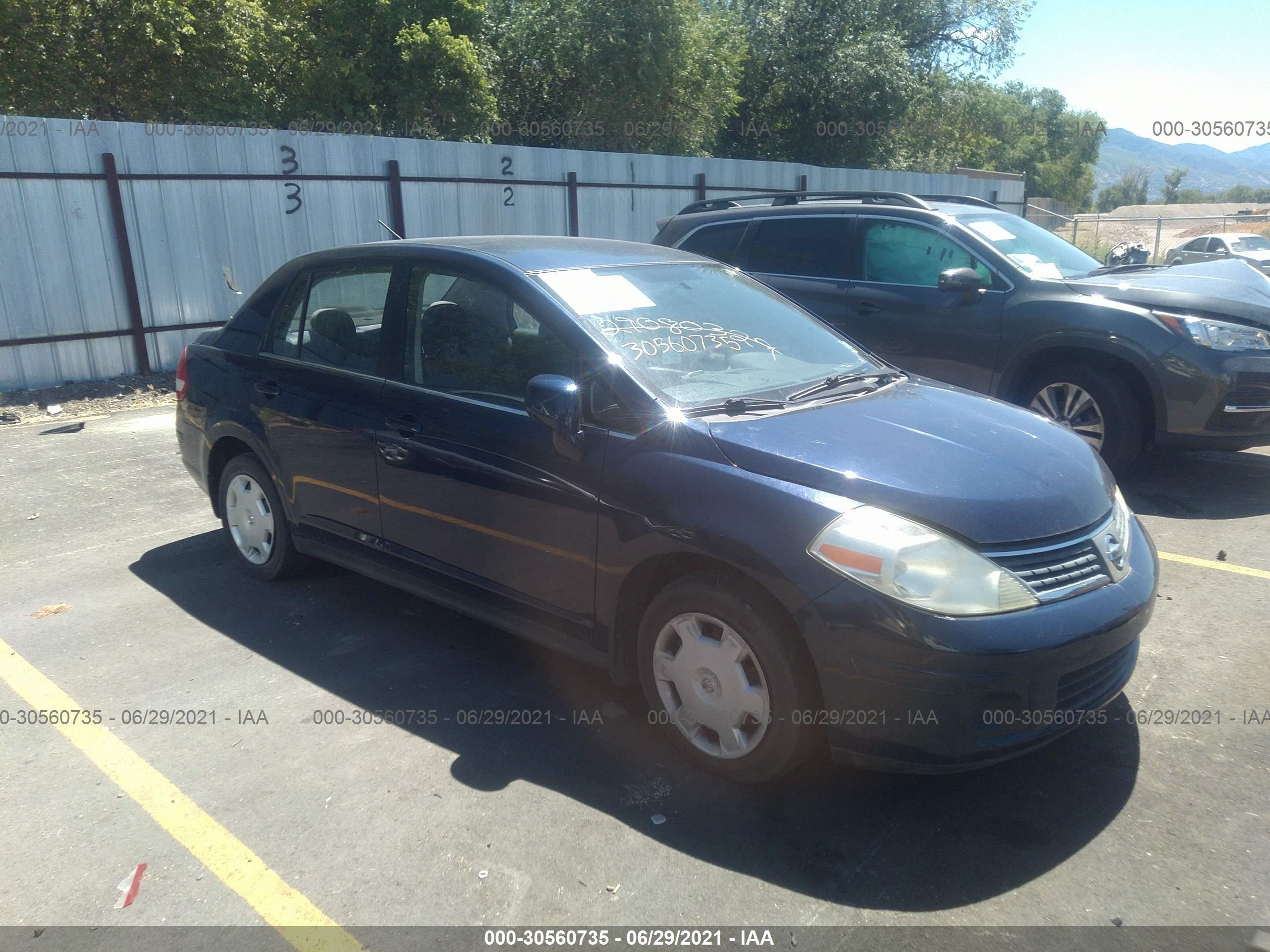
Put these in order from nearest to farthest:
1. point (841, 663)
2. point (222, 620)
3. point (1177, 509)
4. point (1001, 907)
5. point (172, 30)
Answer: point (1001, 907), point (841, 663), point (222, 620), point (1177, 509), point (172, 30)

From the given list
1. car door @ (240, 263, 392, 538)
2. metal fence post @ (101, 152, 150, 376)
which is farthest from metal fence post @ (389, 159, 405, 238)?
car door @ (240, 263, 392, 538)

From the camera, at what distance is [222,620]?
4527mm

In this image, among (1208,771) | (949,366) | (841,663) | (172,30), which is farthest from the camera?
(172,30)

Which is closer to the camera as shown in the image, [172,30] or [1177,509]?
[1177,509]

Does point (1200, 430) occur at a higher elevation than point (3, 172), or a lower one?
lower

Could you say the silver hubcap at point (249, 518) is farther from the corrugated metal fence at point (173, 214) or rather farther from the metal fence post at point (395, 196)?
the metal fence post at point (395, 196)

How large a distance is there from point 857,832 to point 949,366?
14.6ft

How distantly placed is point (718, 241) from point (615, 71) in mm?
17377

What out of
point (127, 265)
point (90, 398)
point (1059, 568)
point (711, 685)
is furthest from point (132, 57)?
point (1059, 568)

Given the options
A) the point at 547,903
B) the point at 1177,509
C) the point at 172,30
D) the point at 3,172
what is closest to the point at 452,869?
the point at 547,903

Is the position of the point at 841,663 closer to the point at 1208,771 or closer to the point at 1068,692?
the point at 1068,692

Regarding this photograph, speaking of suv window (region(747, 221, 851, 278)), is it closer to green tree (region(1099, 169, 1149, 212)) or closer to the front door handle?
the front door handle

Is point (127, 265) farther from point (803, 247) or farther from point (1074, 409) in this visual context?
point (1074, 409)

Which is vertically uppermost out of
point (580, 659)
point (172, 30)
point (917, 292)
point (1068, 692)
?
point (172, 30)
